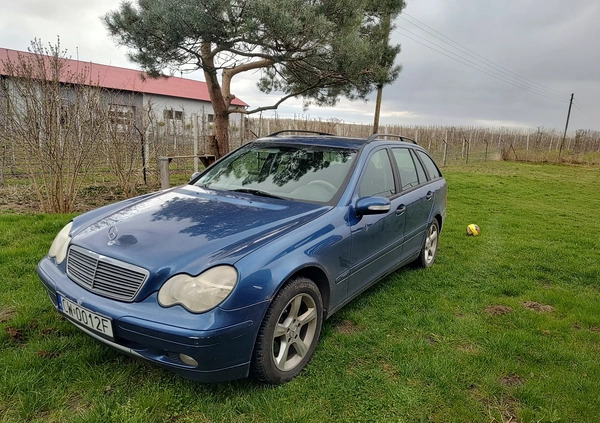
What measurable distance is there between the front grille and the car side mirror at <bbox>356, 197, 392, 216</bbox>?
155 cm

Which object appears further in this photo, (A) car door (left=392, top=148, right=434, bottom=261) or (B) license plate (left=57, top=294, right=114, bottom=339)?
(A) car door (left=392, top=148, right=434, bottom=261)

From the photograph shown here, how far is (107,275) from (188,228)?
0.53 m

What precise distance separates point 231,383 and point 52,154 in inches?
207

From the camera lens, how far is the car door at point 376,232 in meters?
2.91

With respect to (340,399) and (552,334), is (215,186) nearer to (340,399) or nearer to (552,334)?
(340,399)

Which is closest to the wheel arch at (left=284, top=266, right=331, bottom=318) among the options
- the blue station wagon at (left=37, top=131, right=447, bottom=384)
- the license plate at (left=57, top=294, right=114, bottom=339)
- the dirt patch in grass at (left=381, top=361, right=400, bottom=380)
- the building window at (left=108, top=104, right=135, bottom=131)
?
the blue station wagon at (left=37, top=131, right=447, bottom=384)

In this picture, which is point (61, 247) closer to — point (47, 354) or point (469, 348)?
point (47, 354)

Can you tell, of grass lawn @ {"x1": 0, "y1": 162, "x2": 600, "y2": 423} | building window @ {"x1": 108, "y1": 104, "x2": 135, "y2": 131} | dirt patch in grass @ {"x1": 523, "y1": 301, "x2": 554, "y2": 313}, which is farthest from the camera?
building window @ {"x1": 108, "y1": 104, "x2": 135, "y2": 131}

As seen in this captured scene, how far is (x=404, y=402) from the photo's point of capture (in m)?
2.23

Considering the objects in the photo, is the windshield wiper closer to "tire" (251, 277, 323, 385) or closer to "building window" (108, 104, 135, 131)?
"tire" (251, 277, 323, 385)

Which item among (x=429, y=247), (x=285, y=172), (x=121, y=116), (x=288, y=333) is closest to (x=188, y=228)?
(x=288, y=333)

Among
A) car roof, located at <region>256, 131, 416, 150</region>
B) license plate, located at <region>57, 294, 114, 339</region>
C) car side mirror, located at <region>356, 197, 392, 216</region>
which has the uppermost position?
car roof, located at <region>256, 131, 416, 150</region>

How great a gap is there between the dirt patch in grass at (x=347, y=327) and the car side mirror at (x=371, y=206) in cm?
95

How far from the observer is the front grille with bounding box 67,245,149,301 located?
2018mm
